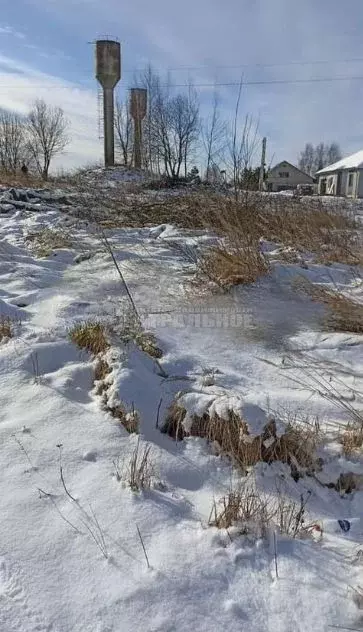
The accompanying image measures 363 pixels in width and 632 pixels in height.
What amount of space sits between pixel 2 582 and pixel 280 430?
1.23 m

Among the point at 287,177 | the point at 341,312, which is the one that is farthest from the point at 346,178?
the point at 341,312

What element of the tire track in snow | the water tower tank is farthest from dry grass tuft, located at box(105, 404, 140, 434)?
the water tower tank

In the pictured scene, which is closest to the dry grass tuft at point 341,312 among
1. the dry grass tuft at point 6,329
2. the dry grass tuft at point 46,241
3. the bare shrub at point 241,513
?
the bare shrub at point 241,513

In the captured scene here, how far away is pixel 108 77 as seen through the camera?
2931cm

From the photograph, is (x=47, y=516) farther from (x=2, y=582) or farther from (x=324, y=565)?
(x=324, y=565)

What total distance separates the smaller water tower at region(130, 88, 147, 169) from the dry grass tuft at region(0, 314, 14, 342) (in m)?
28.6

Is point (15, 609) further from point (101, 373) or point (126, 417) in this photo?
point (101, 373)

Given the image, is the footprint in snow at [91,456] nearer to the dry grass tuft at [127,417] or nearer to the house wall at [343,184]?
the dry grass tuft at [127,417]

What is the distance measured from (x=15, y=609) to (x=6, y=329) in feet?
6.89

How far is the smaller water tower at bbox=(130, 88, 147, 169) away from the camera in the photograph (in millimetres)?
30219

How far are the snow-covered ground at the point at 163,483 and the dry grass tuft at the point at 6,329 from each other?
10 centimetres

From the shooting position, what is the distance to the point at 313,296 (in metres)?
4.23

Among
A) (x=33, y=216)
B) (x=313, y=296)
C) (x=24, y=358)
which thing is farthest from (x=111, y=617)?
(x=33, y=216)

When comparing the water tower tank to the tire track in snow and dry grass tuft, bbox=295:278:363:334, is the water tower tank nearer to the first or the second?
dry grass tuft, bbox=295:278:363:334
